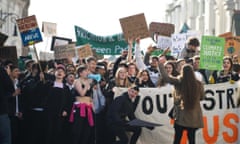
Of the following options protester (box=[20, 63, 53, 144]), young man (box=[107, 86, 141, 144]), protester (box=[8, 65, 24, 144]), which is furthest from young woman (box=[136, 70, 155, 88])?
protester (box=[8, 65, 24, 144])

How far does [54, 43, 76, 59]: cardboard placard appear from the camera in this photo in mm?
15078

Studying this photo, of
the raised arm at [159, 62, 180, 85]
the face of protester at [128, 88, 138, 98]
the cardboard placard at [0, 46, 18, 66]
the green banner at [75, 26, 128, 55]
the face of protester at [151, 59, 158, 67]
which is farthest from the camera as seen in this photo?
the green banner at [75, 26, 128, 55]

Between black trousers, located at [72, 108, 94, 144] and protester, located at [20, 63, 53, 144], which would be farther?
protester, located at [20, 63, 53, 144]

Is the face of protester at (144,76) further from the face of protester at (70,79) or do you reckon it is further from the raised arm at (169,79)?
the raised arm at (169,79)

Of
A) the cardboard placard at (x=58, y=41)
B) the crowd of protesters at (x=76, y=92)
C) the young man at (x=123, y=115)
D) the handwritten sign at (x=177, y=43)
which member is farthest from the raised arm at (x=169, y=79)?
the cardboard placard at (x=58, y=41)

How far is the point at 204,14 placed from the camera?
259 feet

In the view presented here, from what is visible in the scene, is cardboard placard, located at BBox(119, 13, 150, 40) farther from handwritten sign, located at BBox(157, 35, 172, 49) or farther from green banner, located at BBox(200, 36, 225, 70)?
green banner, located at BBox(200, 36, 225, 70)

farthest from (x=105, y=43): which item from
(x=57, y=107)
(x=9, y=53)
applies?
(x=57, y=107)

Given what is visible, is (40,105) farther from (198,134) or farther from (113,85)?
(198,134)

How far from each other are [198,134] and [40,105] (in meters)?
3.06

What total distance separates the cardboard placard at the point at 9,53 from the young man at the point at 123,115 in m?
3.10

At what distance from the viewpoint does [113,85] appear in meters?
11.5

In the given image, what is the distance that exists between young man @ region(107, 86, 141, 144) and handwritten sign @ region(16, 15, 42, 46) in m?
3.67

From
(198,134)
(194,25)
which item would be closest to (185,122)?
(198,134)
